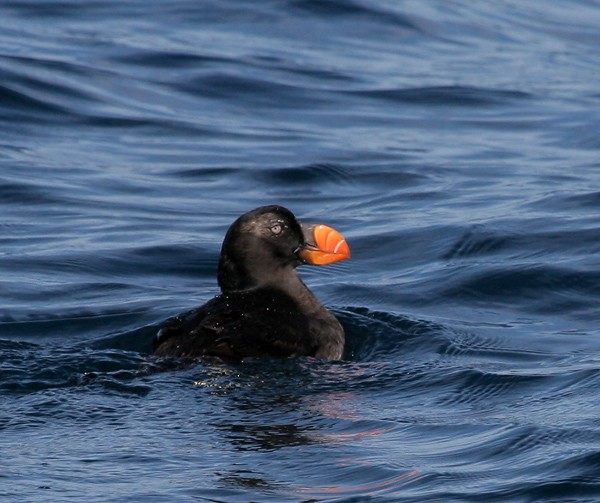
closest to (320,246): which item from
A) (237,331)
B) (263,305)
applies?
(263,305)

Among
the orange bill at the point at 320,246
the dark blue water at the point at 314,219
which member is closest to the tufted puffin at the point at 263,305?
the orange bill at the point at 320,246

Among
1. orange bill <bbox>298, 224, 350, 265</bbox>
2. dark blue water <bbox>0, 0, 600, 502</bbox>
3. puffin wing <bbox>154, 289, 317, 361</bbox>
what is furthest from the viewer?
orange bill <bbox>298, 224, 350, 265</bbox>

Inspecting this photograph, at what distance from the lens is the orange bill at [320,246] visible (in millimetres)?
7211

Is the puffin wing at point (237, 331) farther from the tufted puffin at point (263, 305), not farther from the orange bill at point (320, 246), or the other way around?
the orange bill at point (320, 246)

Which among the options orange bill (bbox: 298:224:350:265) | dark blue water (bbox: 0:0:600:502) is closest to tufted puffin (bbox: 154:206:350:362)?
orange bill (bbox: 298:224:350:265)

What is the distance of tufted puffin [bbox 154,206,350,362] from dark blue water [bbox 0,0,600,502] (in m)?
0.15

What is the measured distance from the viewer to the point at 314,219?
1030 cm

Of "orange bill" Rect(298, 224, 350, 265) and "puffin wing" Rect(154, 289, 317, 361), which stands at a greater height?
"orange bill" Rect(298, 224, 350, 265)

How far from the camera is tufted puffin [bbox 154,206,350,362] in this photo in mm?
6242

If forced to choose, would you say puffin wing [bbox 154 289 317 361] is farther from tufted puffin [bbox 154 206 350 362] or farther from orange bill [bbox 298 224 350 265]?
orange bill [bbox 298 224 350 265]

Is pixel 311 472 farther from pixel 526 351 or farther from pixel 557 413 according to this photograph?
pixel 526 351

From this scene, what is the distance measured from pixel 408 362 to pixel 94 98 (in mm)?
7740

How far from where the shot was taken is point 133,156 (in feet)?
39.7

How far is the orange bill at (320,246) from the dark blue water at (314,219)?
1.54ft
